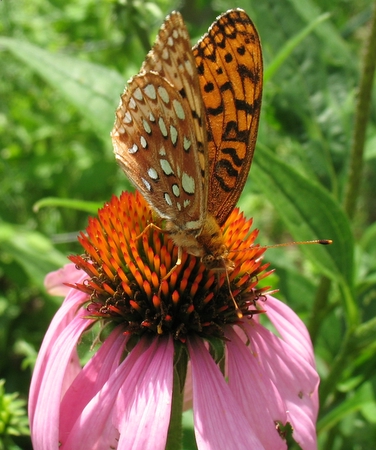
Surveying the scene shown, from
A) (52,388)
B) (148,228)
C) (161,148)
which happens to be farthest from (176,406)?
(161,148)

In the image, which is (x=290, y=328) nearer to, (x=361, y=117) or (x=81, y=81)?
(x=361, y=117)

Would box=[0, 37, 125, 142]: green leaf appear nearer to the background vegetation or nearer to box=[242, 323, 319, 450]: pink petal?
the background vegetation

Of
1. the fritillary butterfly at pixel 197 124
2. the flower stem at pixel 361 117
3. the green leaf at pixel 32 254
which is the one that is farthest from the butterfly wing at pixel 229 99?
the green leaf at pixel 32 254

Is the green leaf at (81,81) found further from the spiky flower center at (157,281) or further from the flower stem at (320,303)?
the flower stem at (320,303)

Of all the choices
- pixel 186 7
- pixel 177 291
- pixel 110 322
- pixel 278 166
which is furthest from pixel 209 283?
pixel 186 7

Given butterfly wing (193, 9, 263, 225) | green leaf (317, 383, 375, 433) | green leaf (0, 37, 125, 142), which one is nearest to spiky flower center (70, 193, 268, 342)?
butterfly wing (193, 9, 263, 225)

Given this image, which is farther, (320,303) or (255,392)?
(320,303)
